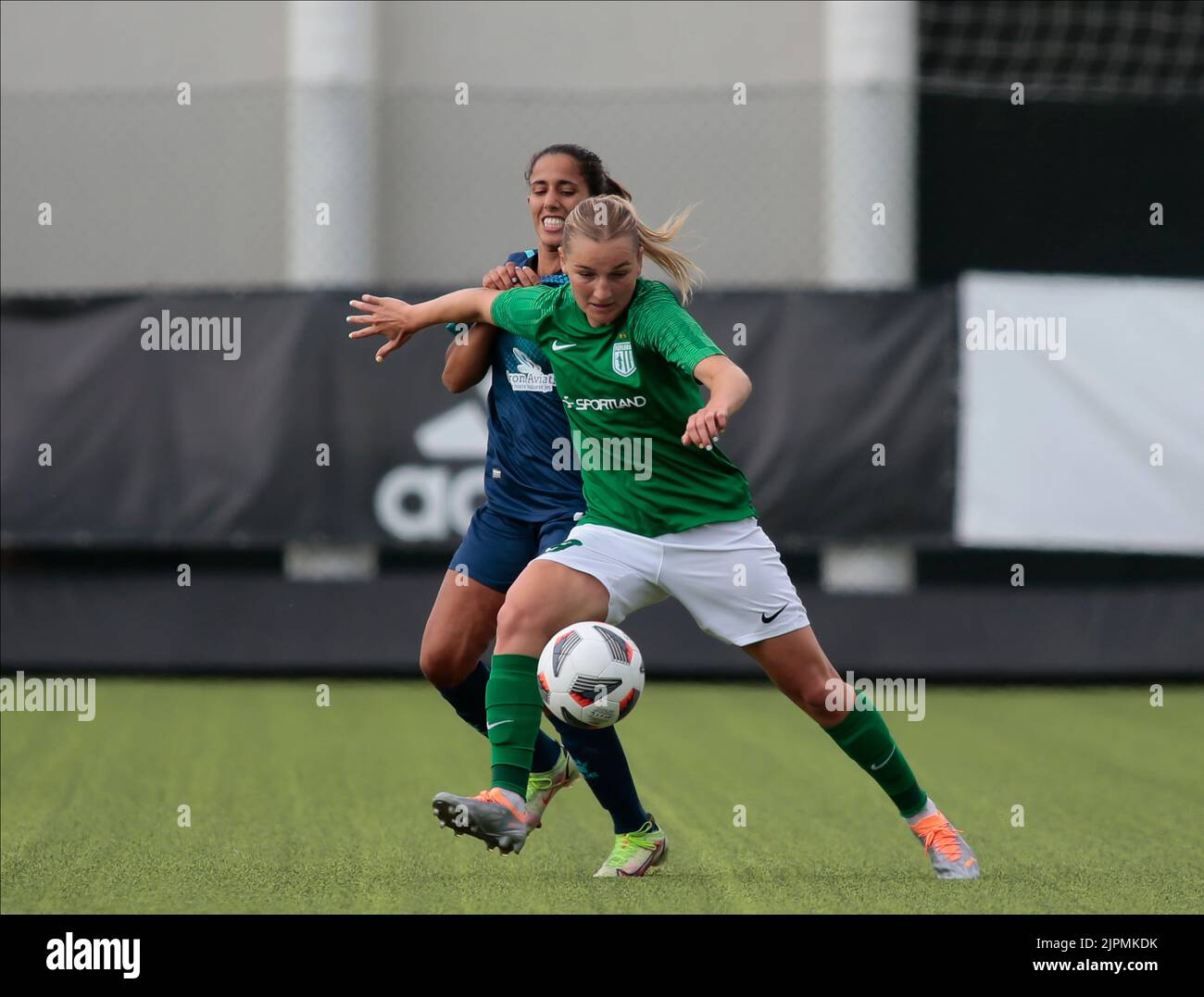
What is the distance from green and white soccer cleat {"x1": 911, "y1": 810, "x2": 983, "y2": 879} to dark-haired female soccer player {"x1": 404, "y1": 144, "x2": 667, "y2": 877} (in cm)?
98

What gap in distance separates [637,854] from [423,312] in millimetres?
1750

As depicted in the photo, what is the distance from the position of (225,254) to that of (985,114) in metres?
5.18

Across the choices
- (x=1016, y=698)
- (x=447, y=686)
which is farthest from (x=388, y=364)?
(x=447, y=686)

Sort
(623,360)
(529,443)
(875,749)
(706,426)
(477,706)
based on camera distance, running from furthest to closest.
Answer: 1. (477,706)
2. (529,443)
3. (875,749)
4. (623,360)
5. (706,426)

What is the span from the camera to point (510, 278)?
5.77 meters

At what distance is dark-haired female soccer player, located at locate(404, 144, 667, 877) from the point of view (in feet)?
18.8

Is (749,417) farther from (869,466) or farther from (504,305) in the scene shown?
(504,305)

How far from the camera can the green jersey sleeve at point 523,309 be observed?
5.40 meters

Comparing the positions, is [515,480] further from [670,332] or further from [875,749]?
[875,749]

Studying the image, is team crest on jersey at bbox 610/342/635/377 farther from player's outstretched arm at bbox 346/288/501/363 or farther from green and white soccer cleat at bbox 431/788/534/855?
green and white soccer cleat at bbox 431/788/534/855

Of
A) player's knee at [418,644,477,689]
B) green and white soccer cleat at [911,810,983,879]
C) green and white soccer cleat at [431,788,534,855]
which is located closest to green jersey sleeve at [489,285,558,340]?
player's knee at [418,644,477,689]

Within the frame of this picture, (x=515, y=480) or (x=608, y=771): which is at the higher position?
(x=515, y=480)

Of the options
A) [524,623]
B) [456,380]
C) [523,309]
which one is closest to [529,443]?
[456,380]

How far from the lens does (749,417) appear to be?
1121 cm
